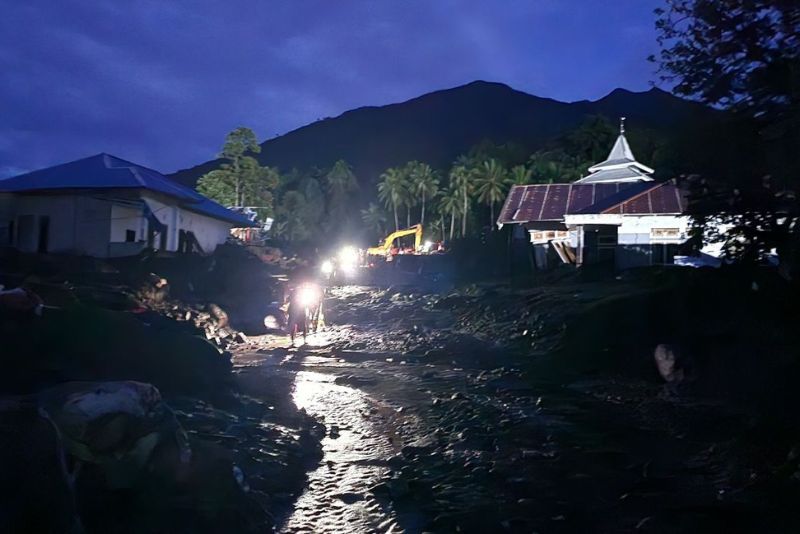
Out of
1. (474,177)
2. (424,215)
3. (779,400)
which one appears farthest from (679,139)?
(424,215)

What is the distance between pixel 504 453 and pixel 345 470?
2.26 metres

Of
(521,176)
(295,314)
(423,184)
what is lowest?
(295,314)

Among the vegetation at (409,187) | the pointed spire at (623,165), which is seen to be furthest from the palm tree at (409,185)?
the pointed spire at (623,165)

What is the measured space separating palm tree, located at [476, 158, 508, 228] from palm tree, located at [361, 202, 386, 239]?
948 inches

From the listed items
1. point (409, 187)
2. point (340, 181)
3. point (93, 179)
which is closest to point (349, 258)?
point (93, 179)

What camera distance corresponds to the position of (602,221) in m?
27.2

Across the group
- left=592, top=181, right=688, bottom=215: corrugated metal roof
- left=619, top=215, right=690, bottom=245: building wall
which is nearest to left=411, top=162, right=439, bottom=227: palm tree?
left=592, top=181, right=688, bottom=215: corrugated metal roof

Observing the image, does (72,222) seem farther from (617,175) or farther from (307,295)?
(617,175)

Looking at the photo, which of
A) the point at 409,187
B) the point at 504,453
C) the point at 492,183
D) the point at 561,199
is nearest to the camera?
the point at 504,453

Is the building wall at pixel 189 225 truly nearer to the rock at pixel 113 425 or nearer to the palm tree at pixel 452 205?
the rock at pixel 113 425

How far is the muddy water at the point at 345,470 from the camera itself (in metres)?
6.43

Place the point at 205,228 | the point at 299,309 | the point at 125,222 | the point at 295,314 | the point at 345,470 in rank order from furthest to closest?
the point at 205,228
the point at 125,222
the point at 295,314
the point at 299,309
the point at 345,470

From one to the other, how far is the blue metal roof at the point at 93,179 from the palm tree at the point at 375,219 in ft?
207

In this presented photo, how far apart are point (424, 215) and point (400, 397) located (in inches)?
2938
